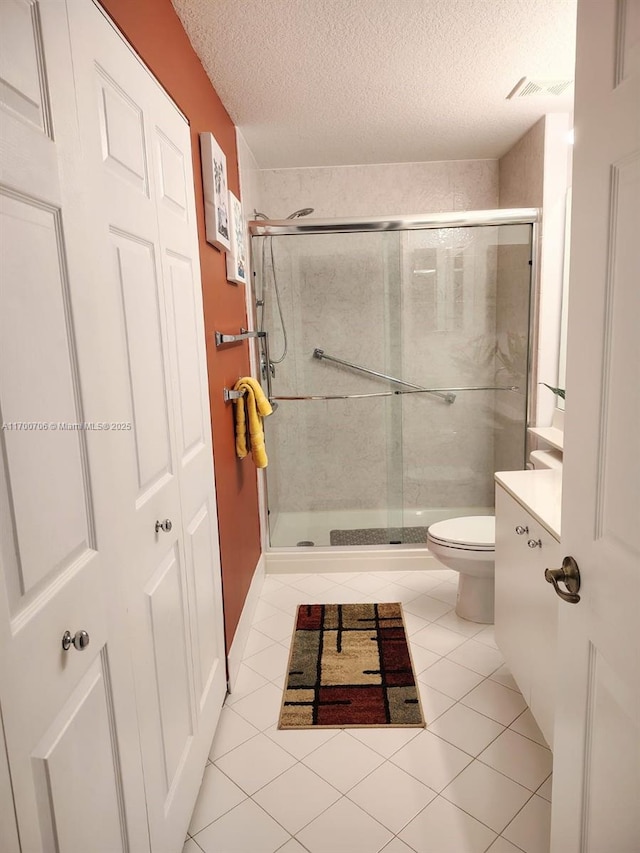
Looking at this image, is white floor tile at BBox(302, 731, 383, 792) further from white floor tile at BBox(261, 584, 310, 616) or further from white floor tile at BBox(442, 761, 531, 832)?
white floor tile at BBox(261, 584, 310, 616)

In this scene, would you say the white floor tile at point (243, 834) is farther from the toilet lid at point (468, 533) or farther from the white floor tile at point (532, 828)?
the toilet lid at point (468, 533)

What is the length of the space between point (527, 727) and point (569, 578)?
116 centimetres

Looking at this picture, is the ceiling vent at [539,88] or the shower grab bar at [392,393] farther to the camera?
the shower grab bar at [392,393]

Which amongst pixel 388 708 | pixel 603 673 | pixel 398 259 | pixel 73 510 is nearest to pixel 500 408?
pixel 398 259

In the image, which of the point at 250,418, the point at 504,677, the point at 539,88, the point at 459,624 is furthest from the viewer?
the point at 459,624

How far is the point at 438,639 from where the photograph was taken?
2.44m

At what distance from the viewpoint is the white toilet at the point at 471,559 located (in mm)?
2439

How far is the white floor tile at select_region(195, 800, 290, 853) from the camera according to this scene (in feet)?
4.85

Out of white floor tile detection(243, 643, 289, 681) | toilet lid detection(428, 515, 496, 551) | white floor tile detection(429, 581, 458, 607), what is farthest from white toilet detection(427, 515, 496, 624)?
white floor tile detection(243, 643, 289, 681)

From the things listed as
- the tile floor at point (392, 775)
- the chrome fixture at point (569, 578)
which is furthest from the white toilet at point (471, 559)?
the chrome fixture at point (569, 578)

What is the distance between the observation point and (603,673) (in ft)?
3.09

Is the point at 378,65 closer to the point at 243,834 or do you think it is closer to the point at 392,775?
the point at 392,775

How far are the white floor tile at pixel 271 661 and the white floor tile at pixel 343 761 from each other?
1.44 feet

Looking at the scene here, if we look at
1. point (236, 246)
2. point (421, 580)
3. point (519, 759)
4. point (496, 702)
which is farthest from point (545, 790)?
point (236, 246)
